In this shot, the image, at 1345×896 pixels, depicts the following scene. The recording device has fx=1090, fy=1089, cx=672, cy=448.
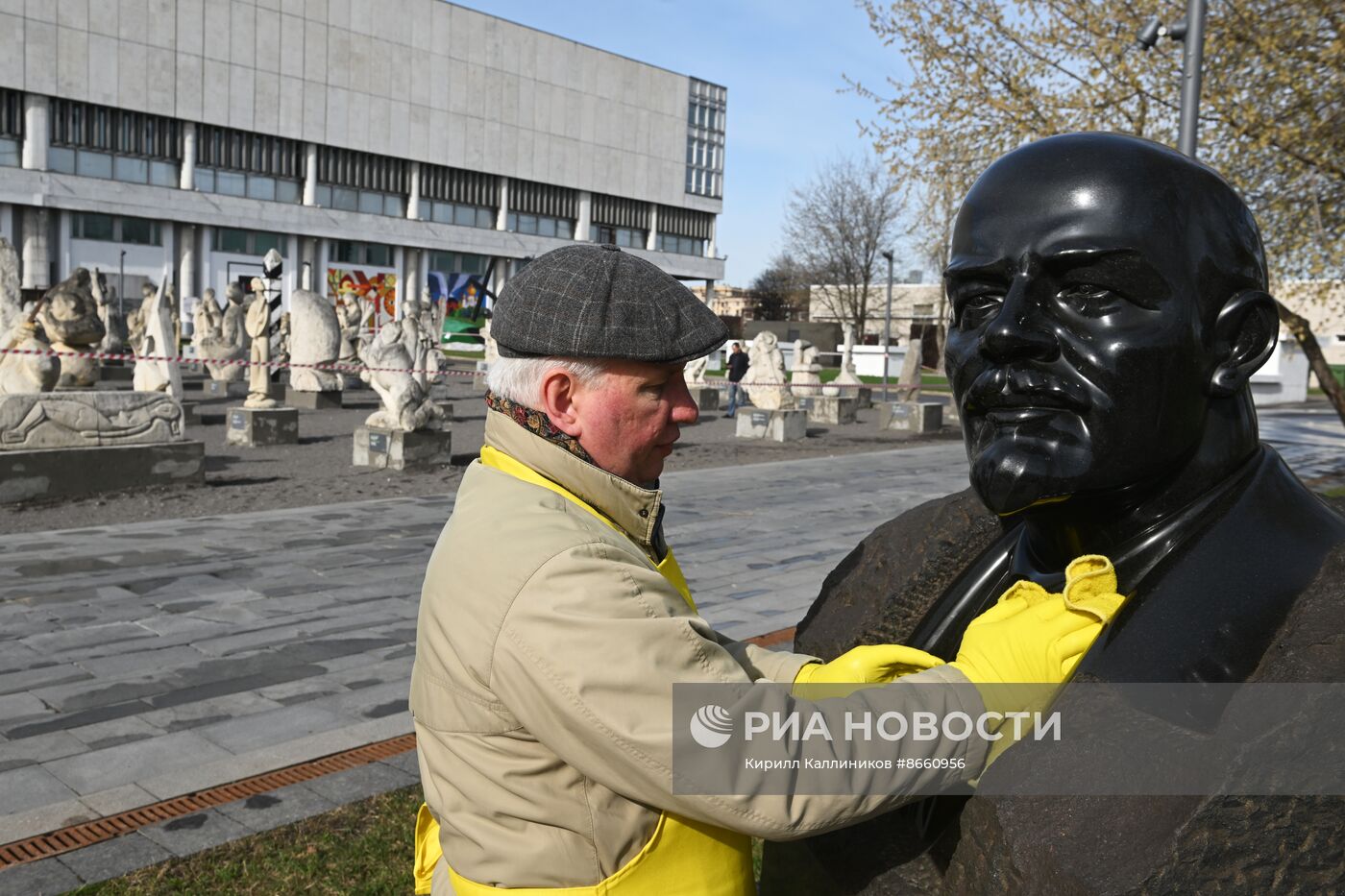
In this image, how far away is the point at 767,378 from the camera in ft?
68.9

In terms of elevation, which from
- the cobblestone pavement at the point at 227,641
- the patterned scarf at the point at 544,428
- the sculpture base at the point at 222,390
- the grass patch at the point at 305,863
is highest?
Answer: the patterned scarf at the point at 544,428

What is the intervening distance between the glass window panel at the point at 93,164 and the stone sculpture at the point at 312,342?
73.3 ft

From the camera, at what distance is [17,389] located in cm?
1216

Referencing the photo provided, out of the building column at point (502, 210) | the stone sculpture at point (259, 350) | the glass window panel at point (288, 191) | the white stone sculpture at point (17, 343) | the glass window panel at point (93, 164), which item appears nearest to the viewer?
the white stone sculpture at point (17, 343)

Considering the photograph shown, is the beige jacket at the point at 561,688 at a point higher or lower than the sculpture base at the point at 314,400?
higher

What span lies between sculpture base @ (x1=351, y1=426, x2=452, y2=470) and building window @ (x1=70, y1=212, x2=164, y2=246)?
30.2 m

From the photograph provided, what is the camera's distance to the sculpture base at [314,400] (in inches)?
818

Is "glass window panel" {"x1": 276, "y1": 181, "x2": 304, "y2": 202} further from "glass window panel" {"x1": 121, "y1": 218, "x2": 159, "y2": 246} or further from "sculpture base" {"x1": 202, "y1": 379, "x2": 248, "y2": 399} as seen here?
"sculpture base" {"x1": 202, "y1": 379, "x2": 248, "y2": 399}

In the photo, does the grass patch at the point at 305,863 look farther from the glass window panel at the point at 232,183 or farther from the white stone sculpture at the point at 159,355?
the glass window panel at the point at 232,183

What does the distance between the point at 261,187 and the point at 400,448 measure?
109 ft

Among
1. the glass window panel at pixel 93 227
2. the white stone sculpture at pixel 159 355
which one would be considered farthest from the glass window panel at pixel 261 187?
the white stone sculpture at pixel 159 355

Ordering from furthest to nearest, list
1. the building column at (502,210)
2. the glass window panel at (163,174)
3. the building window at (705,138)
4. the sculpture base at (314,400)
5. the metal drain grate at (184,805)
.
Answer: the building window at (705,138) → the building column at (502,210) → the glass window panel at (163,174) → the sculpture base at (314,400) → the metal drain grate at (184,805)

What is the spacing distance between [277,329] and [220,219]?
50.6 feet

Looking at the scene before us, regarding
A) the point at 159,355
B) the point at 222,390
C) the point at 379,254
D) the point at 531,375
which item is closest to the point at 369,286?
the point at 379,254
